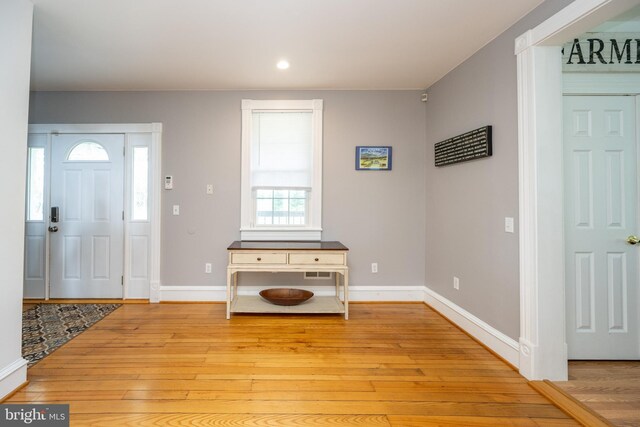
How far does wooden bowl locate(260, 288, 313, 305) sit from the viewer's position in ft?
11.5

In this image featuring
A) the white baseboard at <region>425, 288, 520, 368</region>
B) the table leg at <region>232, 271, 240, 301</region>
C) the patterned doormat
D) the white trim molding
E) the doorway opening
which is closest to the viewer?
the white trim molding

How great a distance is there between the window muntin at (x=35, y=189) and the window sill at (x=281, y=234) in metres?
2.52

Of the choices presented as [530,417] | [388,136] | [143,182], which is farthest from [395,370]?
[143,182]

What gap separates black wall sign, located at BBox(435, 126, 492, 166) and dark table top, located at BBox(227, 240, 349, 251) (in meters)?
1.45

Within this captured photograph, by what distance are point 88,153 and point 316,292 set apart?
3.35 m

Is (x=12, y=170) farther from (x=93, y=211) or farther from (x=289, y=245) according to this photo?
(x=289, y=245)

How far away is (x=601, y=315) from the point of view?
2.39m

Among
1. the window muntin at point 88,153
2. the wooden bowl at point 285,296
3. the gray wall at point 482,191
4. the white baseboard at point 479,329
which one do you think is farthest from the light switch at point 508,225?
the window muntin at point 88,153

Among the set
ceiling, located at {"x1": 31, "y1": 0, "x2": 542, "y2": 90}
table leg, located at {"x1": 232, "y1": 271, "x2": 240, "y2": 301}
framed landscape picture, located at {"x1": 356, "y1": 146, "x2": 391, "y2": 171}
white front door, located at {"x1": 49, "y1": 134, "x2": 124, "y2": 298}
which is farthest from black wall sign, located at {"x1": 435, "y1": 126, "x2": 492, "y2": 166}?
white front door, located at {"x1": 49, "y1": 134, "x2": 124, "y2": 298}

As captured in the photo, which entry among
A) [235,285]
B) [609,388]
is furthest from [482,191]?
[235,285]

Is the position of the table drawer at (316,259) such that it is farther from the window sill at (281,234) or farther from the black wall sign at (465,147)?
the black wall sign at (465,147)

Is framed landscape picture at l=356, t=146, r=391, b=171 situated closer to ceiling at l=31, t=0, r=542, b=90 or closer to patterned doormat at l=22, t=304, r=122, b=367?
ceiling at l=31, t=0, r=542, b=90

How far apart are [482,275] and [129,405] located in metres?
2.84

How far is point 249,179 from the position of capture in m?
3.90
